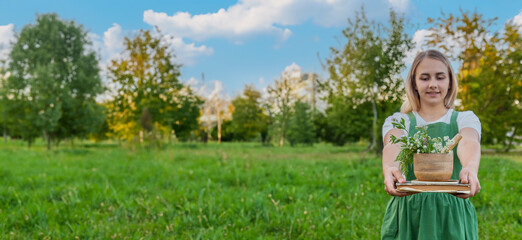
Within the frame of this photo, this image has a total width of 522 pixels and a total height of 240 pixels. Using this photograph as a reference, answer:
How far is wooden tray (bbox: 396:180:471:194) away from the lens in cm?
187

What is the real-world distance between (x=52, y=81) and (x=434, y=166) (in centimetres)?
2723

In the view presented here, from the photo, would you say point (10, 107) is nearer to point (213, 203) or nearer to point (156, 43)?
point (156, 43)

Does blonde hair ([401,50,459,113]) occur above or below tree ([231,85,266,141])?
below

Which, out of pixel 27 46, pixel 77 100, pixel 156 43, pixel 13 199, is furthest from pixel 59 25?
pixel 13 199

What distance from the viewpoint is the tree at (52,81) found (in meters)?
24.8

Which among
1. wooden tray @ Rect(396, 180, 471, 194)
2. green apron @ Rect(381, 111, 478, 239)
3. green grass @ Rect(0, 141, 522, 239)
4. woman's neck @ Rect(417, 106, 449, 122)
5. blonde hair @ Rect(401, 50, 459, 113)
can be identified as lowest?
green grass @ Rect(0, 141, 522, 239)

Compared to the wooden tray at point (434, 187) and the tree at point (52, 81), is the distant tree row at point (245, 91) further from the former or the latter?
the wooden tray at point (434, 187)

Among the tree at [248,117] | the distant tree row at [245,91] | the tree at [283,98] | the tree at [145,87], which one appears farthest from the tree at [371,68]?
the tree at [248,117]

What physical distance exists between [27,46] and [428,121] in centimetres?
3185

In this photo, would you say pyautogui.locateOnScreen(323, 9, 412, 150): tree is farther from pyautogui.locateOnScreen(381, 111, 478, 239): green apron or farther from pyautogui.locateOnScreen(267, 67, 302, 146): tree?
pyautogui.locateOnScreen(267, 67, 302, 146): tree

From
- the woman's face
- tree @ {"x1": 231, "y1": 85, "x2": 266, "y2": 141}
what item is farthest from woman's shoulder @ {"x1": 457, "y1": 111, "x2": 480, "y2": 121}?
tree @ {"x1": 231, "y1": 85, "x2": 266, "y2": 141}

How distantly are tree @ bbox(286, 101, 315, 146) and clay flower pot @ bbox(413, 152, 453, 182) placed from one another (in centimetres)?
2894

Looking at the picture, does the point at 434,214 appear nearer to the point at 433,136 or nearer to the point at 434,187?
the point at 434,187

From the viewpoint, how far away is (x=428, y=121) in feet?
7.32
